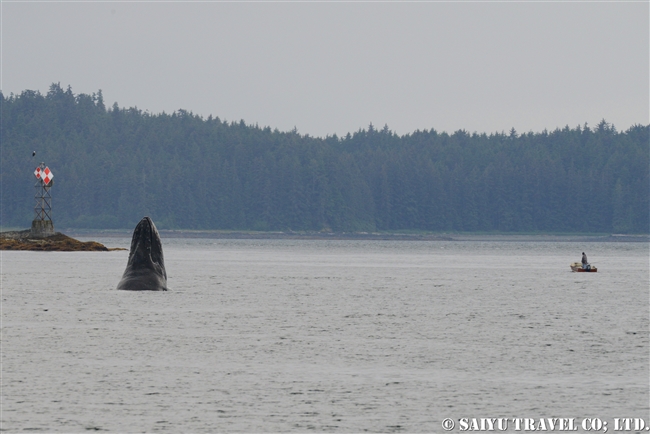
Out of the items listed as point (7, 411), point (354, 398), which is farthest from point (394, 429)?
point (7, 411)

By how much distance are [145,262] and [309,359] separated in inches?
1153

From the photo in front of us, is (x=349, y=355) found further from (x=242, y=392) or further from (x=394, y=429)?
(x=394, y=429)

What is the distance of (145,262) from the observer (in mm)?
60438

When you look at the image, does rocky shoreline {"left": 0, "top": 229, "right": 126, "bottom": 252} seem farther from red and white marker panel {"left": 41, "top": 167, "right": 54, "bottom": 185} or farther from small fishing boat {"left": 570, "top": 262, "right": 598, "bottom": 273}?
small fishing boat {"left": 570, "top": 262, "right": 598, "bottom": 273}

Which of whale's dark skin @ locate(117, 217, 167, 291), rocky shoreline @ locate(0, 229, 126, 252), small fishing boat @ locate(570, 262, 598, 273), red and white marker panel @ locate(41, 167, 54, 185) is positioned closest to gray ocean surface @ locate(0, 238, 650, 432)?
whale's dark skin @ locate(117, 217, 167, 291)

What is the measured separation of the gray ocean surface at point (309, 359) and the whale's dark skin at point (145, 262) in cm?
142

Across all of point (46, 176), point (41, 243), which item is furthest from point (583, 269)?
point (46, 176)

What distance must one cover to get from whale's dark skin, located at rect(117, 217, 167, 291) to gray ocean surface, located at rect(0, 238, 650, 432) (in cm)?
142

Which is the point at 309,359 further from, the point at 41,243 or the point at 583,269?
the point at 41,243

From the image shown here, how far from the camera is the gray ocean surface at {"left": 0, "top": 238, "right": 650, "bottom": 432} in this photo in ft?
78.2

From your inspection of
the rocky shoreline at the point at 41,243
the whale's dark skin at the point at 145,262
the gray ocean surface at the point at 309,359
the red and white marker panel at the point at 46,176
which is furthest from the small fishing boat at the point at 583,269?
the red and white marker panel at the point at 46,176

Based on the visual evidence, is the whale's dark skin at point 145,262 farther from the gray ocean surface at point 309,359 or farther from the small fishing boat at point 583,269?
the small fishing boat at point 583,269

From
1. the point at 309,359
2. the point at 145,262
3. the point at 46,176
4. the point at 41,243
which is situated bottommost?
the point at 309,359

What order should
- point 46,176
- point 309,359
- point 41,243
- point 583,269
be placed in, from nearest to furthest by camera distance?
1. point 309,359
2. point 583,269
3. point 41,243
4. point 46,176
